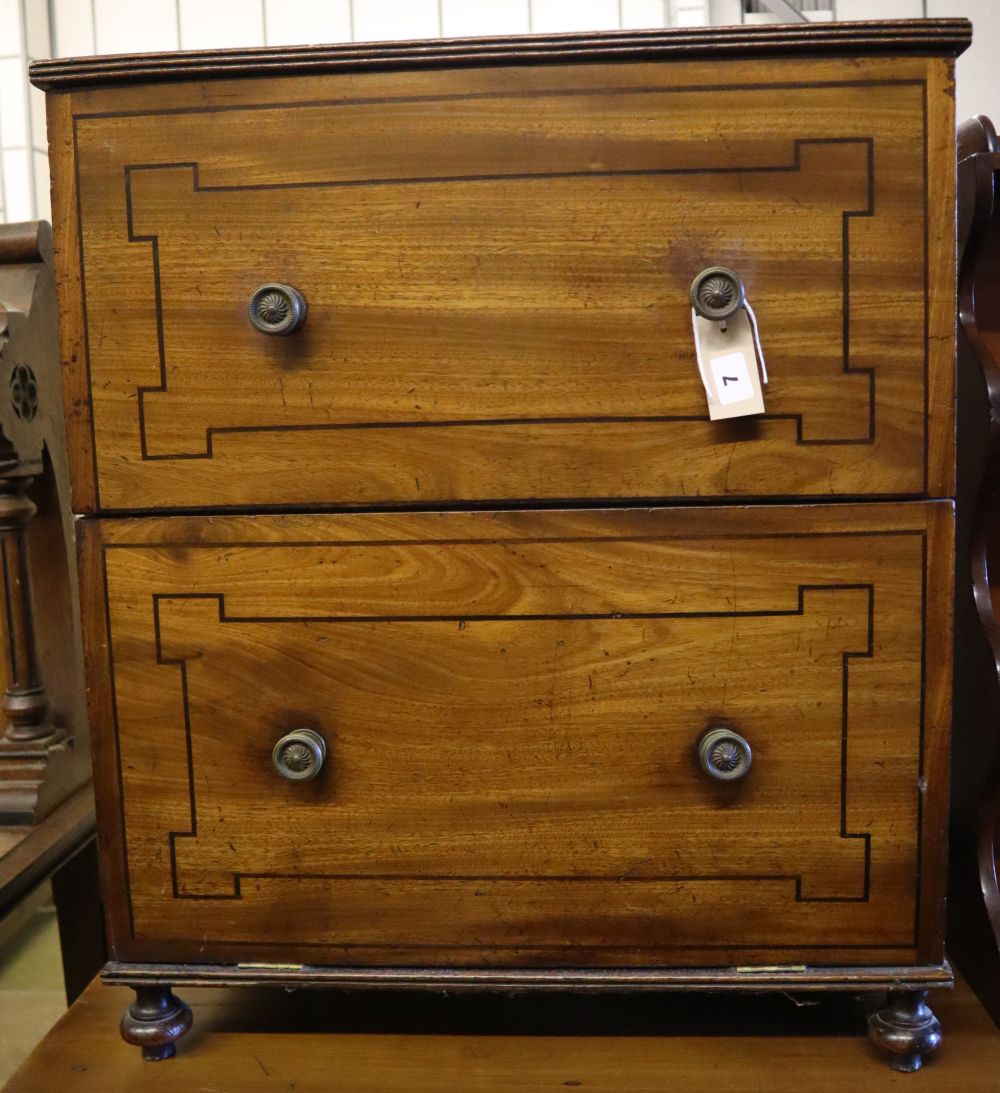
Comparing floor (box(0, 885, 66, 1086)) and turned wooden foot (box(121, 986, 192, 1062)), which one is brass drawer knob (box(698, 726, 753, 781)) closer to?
turned wooden foot (box(121, 986, 192, 1062))

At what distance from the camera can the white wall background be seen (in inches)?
47.9

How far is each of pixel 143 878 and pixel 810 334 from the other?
0.63 m

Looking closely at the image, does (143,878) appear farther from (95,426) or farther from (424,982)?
(95,426)

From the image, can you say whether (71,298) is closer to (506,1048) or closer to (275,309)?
(275,309)

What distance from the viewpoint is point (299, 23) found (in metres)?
1.28

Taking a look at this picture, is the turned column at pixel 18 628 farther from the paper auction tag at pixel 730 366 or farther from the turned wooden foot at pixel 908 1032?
the turned wooden foot at pixel 908 1032

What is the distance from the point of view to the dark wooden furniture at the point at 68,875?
36.1 inches

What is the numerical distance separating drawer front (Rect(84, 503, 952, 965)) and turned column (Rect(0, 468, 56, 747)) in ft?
0.91

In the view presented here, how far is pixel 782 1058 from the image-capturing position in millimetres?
766

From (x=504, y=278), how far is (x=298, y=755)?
375 mm

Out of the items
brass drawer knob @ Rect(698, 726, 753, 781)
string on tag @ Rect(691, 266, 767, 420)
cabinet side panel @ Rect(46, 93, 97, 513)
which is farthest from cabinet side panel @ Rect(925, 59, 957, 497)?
cabinet side panel @ Rect(46, 93, 97, 513)

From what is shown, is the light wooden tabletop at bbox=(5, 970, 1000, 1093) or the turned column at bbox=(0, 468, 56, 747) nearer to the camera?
the light wooden tabletop at bbox=(5, 970, 1000, 1093)

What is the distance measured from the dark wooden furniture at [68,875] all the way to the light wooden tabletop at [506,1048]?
13cm

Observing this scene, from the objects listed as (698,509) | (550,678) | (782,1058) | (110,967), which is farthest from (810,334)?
(110,967)
